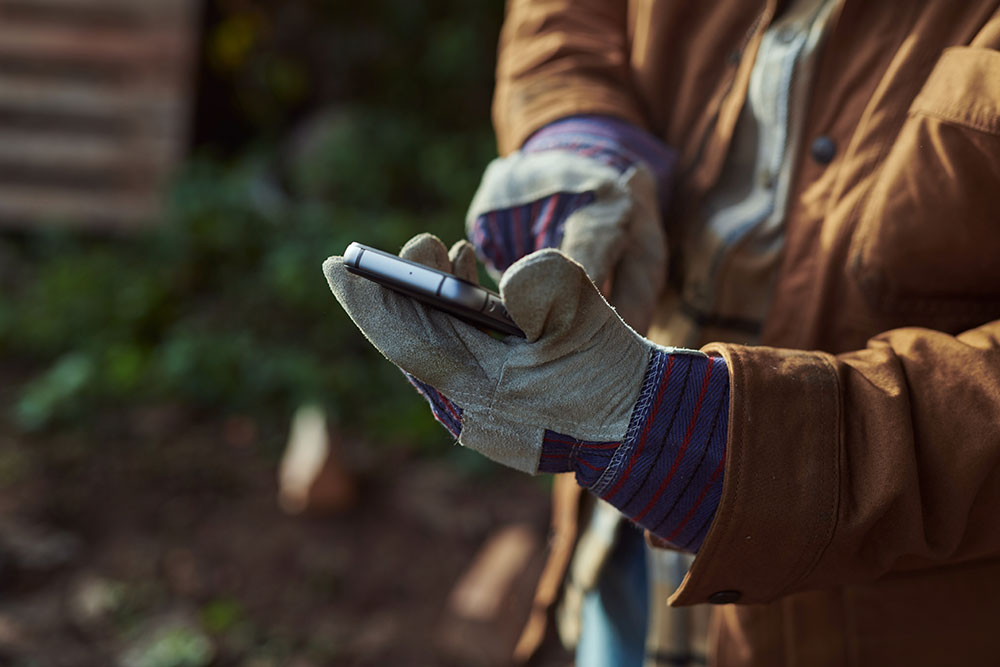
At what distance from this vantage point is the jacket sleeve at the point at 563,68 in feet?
4.67

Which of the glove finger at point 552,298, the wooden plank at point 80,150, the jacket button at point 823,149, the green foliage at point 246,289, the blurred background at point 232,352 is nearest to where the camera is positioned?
the glove finger at point 552,298

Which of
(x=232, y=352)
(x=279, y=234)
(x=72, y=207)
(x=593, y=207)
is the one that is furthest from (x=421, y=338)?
(x=72, y=207)

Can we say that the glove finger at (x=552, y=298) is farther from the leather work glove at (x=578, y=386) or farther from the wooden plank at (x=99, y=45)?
the wooden plank at (x=99, y=45)

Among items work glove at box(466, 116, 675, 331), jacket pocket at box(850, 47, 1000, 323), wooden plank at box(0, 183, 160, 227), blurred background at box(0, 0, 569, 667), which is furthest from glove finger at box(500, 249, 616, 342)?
wooden plank at box(0, 183, 160, 227)

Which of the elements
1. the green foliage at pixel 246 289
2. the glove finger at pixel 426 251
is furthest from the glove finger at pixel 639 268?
the green foliage at pixel 246 289

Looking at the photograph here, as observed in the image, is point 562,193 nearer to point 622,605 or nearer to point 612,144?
point 612,144

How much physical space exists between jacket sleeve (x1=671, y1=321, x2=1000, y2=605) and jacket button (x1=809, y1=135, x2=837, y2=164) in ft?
1.05

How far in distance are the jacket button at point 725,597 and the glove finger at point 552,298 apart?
Answer: 36 centimetres

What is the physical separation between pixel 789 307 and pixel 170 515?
2.60 m

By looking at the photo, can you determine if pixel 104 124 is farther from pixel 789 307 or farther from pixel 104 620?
pixel 789 307

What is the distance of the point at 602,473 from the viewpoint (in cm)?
95

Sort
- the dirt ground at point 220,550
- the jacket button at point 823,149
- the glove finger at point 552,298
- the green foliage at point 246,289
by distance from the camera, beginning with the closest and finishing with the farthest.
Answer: the glove finger at point 552,298 < the jacket button at point 823,149 < the dirt ground at point 220,550 < the green foliage at point 246,289

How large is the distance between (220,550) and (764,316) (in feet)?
7.73

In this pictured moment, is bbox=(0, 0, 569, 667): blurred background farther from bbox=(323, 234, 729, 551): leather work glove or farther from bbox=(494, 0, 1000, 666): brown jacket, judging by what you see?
bbox=(323, 234, 729, 551): leather work glove
